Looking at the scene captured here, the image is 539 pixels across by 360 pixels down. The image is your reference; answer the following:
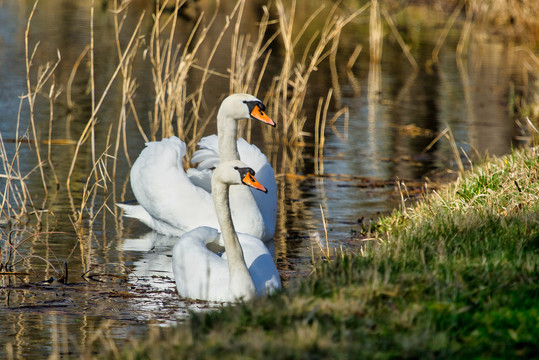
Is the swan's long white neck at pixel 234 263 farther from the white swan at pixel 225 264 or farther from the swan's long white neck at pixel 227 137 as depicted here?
the swan's long white neck at pixel 227 137

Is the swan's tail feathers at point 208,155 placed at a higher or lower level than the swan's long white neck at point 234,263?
higher

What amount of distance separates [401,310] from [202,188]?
4504mm

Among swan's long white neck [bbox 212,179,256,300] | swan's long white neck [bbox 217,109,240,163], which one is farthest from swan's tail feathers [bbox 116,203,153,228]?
swan's long white neck [bbox 212,179,256,300]

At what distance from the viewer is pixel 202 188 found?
872 cm

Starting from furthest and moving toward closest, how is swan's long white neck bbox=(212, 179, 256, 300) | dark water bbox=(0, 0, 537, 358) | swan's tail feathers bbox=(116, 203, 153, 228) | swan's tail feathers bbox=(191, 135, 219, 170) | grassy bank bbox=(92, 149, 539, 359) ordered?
swan's tail feathers bbox=(116, 203, 153, 228) → swan's tail feathers bbox=(191, 135, 219, 170) → dark water bbox=(0, 0, 537, 358) → swan's long white neck bbox=(212, 179, 256, 300) → grassy bank bbox=(92, 149, 539, 359)

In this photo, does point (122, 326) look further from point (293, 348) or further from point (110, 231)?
point (110, 231)

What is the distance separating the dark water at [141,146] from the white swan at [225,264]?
179 millimetres

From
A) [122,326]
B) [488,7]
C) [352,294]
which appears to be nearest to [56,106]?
[122,326]

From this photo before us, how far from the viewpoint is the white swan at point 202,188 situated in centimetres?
802

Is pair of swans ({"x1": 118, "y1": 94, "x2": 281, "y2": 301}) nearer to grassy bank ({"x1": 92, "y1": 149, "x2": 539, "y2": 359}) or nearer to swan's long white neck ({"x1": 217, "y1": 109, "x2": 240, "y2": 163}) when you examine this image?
swan's long white neck ({"x1": 217, "y1": 109, "x2": 240, "y2": 163})

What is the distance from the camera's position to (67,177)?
1023cm

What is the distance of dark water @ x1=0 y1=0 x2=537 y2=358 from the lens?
20.4 ft

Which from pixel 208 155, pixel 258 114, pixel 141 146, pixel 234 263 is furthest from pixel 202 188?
pixel 141 146

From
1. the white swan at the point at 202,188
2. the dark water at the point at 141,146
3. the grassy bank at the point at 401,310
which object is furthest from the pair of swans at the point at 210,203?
the grassy bank at the point at 401,310
